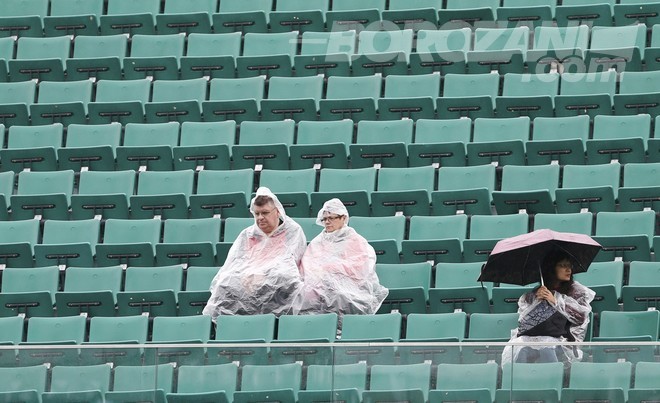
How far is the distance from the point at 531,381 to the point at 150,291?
3.00m

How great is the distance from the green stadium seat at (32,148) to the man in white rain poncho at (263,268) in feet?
7.68

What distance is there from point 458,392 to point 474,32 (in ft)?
18.0

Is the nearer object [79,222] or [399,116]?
[79,222]

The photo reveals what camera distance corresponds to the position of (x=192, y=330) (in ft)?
32.6

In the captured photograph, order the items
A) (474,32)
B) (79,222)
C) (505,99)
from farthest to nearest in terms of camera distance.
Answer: (474,32) < (505,99) < (79,222)

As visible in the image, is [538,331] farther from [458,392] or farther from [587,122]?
[587,122]

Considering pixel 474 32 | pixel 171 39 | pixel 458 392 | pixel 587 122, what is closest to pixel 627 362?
pixel 458 392

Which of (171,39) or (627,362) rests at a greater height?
(171,39)

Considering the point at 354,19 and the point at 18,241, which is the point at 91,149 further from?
the point at 354,19

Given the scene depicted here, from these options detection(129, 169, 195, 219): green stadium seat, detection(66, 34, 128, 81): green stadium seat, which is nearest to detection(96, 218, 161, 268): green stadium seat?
detection(129, 169, 195, 219): green stadium seat

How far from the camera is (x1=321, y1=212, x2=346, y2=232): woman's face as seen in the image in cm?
1032

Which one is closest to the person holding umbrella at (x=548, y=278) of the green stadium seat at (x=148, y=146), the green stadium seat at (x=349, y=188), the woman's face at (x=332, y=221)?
the woman's face at (x=332, y=221)

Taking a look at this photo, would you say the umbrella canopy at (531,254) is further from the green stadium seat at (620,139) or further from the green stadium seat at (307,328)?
the green stadium seat at (620,139)

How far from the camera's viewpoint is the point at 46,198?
1167 centimetres
